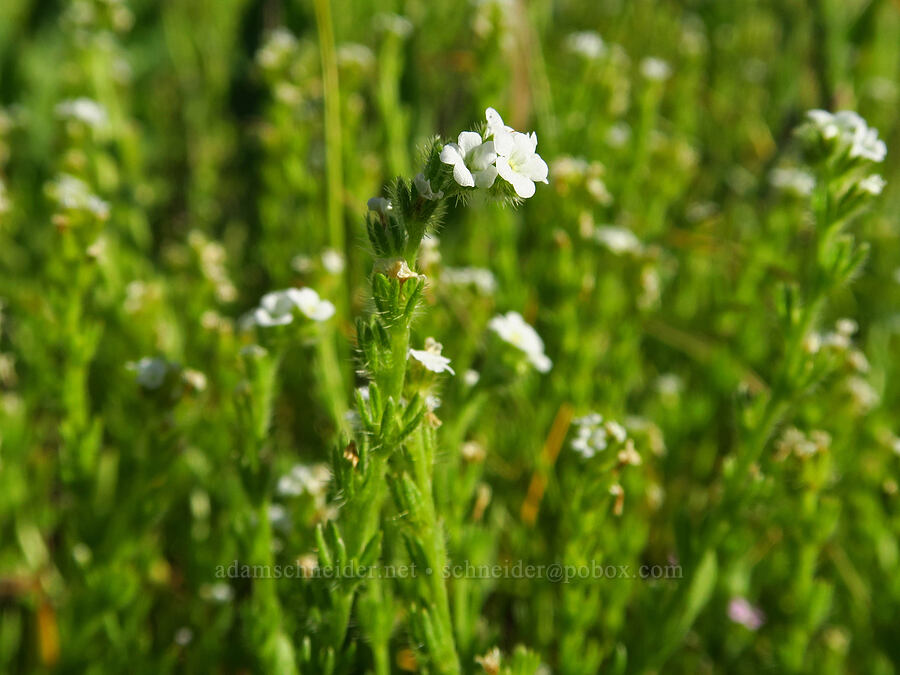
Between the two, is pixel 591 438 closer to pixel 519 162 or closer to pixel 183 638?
pixel 519 162


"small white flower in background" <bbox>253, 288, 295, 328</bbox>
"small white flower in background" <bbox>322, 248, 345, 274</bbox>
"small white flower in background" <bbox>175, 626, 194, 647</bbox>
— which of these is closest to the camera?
"small white flower in background" <bbox>253, 288, 295, 328</bbox>

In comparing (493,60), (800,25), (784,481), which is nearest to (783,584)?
(784,481)

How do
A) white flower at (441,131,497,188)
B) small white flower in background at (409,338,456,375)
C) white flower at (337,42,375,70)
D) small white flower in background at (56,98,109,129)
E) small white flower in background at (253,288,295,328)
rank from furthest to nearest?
1. white flower at (337,42,375,70)
2. small white flower in background at (56,98,109,129)
3. small white flower in background at (253,288,295,328)
4. small white flower in background at (409,338,456,375)
5. white flower at (441,131,497,188)

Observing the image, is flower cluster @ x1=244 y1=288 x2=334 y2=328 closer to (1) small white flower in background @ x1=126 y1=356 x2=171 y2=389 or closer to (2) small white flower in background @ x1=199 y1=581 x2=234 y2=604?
(1) small white flower in background @ x1=126 y1=356 x2=171 y2=389

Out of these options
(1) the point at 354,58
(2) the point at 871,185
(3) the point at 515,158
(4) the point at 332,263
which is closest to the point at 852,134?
(2) the point at 871,185

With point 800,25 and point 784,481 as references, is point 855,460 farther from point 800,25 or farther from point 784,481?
point 800,25

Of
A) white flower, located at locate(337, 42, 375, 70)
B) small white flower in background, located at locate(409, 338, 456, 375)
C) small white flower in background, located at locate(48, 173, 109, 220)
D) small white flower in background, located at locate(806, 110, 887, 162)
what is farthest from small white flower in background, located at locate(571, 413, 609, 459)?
white flower, located at locate(337, 42, 375, 70)
